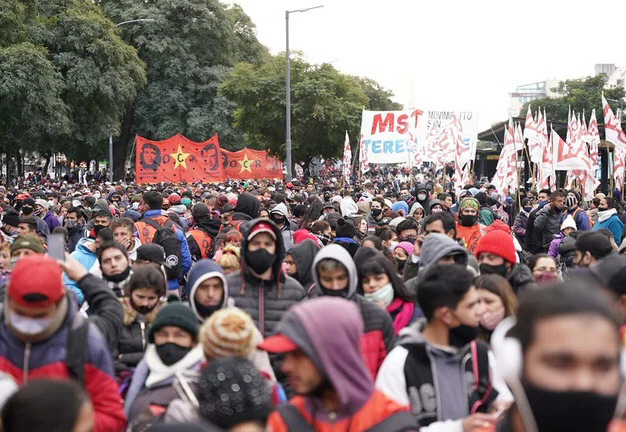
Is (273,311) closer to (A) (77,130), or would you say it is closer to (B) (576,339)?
(B) (576,339)

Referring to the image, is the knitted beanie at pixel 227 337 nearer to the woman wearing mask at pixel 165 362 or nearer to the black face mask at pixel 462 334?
the woman wearing mask at pixel 165 362

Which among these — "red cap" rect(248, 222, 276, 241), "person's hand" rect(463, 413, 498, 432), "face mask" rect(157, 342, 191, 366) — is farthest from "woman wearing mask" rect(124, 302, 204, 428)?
"red cap" rect(248, 222, 276, 241)

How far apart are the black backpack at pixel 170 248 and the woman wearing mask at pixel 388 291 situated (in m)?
3.38

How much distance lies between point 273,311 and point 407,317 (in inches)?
33.1

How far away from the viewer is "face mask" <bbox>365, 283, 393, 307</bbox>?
5.88 meters

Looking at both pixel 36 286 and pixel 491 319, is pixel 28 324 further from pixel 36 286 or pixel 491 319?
pixel 491 319

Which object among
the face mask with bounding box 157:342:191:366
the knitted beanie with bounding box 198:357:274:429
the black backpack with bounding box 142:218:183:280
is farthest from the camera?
the black backpack with bounding box 142:218:183:280

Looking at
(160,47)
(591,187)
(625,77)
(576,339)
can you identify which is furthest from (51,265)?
(625,77)

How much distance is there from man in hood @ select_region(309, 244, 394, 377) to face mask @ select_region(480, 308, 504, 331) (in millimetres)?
481

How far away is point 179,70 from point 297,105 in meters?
10.3

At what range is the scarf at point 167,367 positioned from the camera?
428 cm

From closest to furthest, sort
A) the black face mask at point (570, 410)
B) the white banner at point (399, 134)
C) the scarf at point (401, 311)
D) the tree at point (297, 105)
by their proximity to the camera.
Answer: the black face mask at point (570, 410) → the scarf at point (401, 311) → the white banner at point (399, 134) → the tree at point (297, 105)

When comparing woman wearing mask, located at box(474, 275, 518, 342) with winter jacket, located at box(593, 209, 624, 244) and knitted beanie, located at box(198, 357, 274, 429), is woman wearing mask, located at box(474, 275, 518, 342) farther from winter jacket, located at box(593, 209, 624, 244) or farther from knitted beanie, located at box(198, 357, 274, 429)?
winter jacket, located at box(593, 209, 624, 244)

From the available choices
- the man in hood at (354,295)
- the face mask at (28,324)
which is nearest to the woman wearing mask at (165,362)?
the face mask at (28,324)
